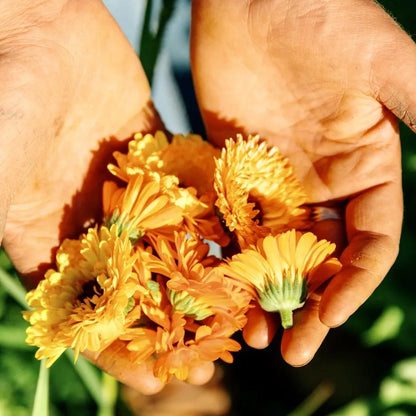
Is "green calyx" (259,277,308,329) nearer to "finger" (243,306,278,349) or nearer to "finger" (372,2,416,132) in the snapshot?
"finger" (243,306,278,349)

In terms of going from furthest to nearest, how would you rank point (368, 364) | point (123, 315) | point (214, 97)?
point (368, 364) → point (214, 97) → point (123, 315)

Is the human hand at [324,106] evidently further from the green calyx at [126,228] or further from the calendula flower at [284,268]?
the green calyx at [126,228]

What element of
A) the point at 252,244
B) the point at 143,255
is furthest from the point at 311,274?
the point at 143,255

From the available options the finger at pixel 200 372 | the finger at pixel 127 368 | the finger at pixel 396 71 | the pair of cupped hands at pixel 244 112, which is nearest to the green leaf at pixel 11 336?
the pair of cupped hands at pixel 244 112

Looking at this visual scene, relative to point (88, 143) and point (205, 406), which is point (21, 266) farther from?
point (205, 406)

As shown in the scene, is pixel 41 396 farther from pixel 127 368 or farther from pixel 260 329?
pixel 260 329

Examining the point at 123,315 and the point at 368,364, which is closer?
the point at 123,315
